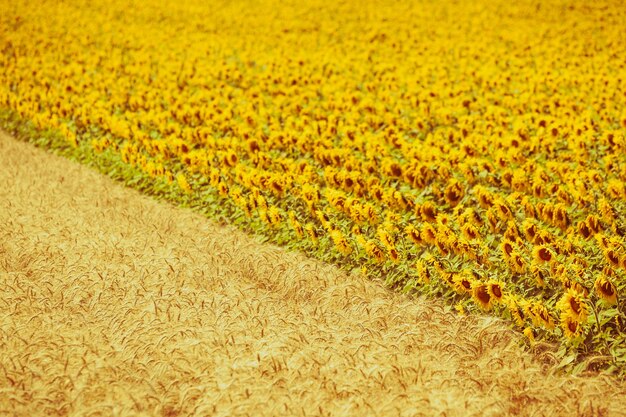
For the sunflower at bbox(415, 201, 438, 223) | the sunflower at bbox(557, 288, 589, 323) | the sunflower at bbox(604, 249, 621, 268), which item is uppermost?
the sunflower at bbox(604, 249, 621, 268)

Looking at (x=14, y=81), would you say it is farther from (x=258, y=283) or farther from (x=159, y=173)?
(x=258, y=283)

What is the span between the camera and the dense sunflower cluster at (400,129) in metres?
5.50

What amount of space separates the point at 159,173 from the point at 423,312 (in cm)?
467

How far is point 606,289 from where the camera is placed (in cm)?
468

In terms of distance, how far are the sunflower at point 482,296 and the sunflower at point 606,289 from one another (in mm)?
745

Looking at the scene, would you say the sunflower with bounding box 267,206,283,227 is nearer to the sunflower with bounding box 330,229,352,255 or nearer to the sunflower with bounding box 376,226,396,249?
the sunflower with bounding box 330,229,352,255

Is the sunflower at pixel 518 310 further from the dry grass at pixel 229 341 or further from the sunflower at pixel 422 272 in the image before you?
the sunflower at pixel 422 272

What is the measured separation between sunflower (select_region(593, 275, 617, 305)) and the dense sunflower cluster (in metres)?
0.02

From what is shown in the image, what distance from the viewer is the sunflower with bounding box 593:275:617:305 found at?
4.68 metres

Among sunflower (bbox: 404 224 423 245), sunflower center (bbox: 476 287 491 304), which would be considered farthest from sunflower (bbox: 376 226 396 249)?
sunflower center (bbox: 476 287 491 304)

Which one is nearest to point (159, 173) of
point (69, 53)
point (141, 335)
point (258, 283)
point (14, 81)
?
point (258, 283)

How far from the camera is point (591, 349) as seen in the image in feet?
14.9

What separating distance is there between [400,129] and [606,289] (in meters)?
5.27

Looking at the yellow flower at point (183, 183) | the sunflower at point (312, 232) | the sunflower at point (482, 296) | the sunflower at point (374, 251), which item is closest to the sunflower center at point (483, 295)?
the sunflower at point (482, 296)
